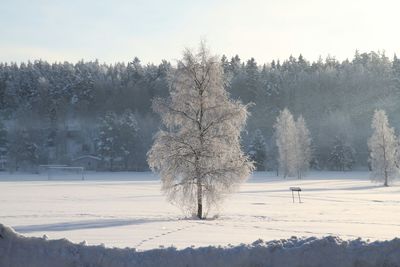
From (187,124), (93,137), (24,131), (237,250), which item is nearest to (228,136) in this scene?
(187,124)

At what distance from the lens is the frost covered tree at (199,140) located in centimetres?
2780

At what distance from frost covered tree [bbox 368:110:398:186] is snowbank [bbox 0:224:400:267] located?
59.6 metres

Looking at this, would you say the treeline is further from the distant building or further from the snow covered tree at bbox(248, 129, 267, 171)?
the snow covered tree at bbox(248, 129, 267, 171)

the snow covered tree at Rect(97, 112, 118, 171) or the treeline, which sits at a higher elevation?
the treeline

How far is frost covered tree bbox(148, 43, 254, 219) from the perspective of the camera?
91.2 ft

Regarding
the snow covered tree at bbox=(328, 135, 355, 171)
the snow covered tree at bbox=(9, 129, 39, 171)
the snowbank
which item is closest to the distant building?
the snow covered tree at bbox=(9, 129, 39, 171)

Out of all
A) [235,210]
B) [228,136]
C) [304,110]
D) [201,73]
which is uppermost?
[304,110]

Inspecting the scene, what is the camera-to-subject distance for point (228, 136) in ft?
92.7

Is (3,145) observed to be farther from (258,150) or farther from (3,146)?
(258,150)

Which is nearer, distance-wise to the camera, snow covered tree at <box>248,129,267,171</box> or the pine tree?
snow covered tree at <box>248,129,267,171</box>

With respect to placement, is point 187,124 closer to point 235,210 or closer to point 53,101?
point 235,210

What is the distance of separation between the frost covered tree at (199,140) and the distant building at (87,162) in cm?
9160

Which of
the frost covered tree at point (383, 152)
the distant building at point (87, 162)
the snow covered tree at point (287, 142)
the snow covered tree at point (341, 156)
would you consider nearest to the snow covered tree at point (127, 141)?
the distant building at point (87, 162)

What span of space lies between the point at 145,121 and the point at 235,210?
97.4m
